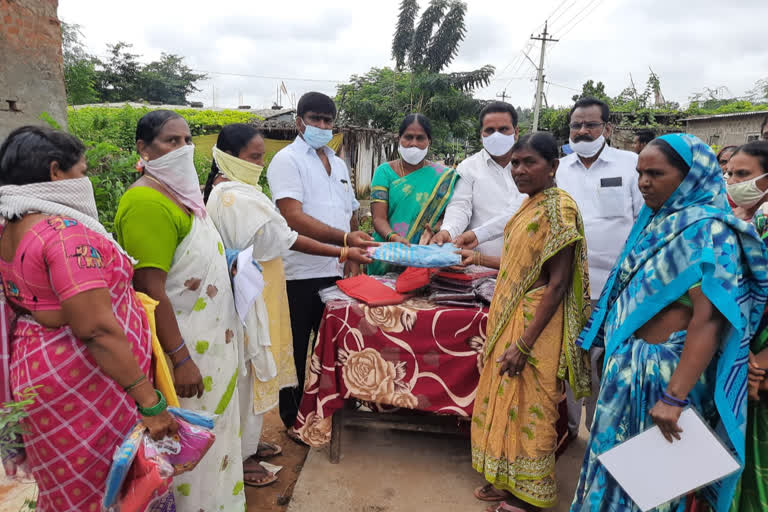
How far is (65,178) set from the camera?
1.54 meters

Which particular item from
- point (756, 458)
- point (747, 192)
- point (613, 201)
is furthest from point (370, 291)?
point (747, 192)

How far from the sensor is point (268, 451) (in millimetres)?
3096

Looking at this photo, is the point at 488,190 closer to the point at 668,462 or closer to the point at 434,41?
the point at 668,462

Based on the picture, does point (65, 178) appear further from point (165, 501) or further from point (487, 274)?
point (487, 274)

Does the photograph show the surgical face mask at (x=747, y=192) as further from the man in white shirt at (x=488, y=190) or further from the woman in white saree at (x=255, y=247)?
the woman in white saree at (x=255, y=247)

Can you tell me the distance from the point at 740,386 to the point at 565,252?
0.83m

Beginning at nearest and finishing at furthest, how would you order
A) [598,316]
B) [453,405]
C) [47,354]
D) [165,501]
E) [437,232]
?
[47,354] < [165,501] < [598,316] < [453,405] < [437,232]

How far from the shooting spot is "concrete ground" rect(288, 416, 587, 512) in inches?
104

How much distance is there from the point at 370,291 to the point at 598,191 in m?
1.68

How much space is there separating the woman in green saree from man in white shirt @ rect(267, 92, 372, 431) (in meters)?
0.36

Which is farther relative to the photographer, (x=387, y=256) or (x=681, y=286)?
(x=387, y=256)

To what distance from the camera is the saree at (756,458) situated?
5.87 feet

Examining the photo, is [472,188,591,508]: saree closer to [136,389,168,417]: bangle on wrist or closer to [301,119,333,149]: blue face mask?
[301,119,333,149]: blue face mask

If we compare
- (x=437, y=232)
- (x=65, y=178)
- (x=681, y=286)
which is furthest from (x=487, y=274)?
(x=65, y=178)
